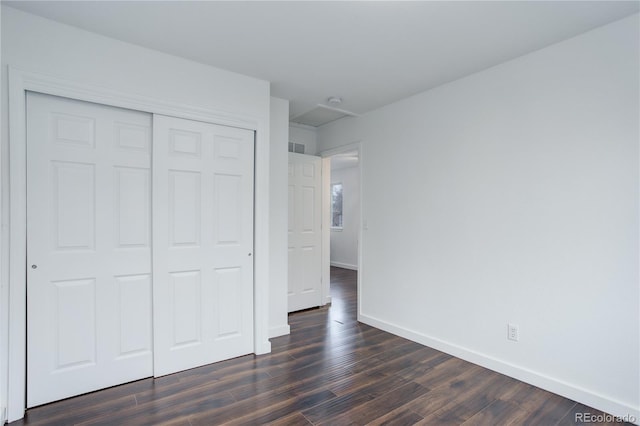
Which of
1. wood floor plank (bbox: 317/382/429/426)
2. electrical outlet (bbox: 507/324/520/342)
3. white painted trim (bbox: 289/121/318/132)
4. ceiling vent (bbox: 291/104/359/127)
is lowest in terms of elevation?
wood floor plank (bbox: 317/382/429/426)

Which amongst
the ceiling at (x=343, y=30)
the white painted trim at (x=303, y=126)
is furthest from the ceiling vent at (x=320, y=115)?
the ceiling at (x=343, y=30)

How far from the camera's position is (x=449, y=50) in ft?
8.38

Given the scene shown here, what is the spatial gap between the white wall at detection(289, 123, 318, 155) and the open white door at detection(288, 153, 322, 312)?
270 mm

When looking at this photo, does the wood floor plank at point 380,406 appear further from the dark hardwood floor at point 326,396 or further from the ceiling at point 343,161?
the ceiling at point 343,161

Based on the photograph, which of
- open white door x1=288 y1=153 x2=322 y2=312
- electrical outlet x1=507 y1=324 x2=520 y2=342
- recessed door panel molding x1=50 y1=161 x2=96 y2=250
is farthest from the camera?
open white door x1=288 y1=153 x2=322 y2=312

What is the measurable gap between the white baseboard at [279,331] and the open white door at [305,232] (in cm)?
74

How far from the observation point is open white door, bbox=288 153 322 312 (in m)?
4.42

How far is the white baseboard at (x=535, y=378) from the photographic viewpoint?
2135 mm

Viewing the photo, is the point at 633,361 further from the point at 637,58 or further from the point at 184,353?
the point at 184,353

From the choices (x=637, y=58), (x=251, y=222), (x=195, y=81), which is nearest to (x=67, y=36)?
(x=195, y=81)

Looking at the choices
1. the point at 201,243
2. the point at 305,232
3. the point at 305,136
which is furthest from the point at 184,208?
the point at 305,136

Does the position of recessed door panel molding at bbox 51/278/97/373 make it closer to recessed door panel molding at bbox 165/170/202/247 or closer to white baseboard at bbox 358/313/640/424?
recessed door panel molding at bbox 165/170/202/247

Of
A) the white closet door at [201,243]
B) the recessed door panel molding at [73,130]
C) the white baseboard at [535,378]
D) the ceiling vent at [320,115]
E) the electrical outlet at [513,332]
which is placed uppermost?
the ceiling vent at [320,115]

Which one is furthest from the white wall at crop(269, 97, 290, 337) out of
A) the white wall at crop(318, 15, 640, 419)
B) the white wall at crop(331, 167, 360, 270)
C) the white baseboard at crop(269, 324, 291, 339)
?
the white wall at crop(331, 167, 360, 270)
